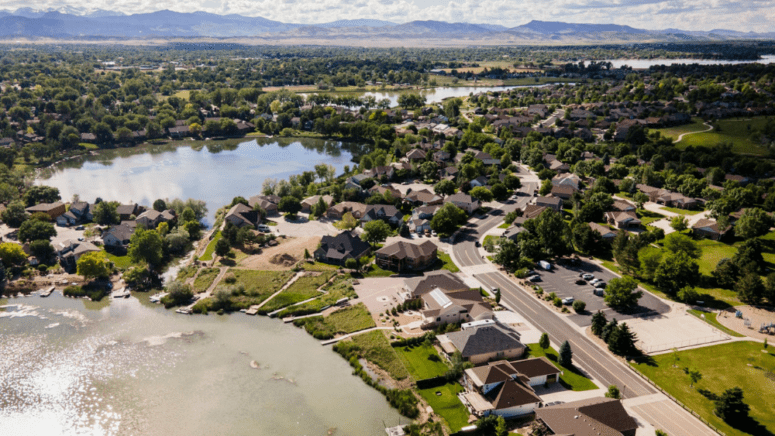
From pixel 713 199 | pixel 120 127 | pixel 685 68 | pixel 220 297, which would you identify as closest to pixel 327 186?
pixel 220 297

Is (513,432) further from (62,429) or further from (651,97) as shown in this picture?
(651,97)

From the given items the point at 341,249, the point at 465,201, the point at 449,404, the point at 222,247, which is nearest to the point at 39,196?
the point at 222,247

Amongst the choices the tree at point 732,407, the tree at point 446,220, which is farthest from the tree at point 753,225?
the tree at point 732,407

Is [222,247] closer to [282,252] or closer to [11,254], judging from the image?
[282,252]

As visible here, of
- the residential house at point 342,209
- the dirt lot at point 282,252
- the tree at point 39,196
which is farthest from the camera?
the tree at point 39,196

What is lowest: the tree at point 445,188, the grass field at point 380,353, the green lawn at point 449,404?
the green lawn at point 449,404

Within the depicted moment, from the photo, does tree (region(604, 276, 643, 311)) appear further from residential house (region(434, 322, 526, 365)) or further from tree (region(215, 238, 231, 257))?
tree (region(215, 238, 231, 257))

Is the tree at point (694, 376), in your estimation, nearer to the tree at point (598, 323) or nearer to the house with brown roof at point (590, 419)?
the tree at point (598, 323)
